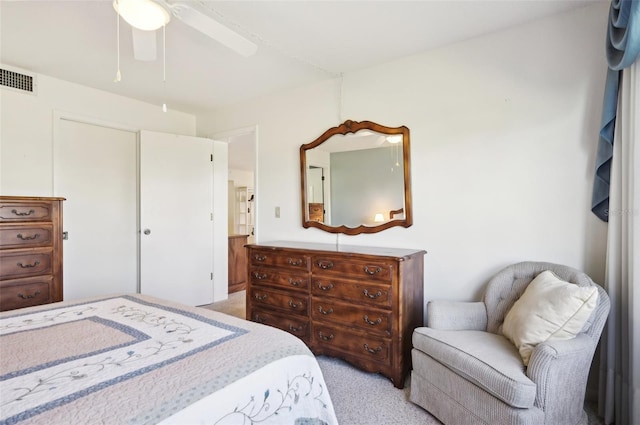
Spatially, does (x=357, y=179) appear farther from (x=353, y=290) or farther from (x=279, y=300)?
(x=279, y=300)

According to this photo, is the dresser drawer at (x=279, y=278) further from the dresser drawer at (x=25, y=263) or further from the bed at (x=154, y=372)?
the dresser drawer at (x=25, y=263)

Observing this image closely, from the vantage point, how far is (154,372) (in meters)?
0.93

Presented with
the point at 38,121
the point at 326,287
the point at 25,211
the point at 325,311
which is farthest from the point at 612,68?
the point at 38,121

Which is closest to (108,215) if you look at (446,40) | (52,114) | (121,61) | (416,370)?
(52,114)

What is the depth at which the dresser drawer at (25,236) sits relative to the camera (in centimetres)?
230

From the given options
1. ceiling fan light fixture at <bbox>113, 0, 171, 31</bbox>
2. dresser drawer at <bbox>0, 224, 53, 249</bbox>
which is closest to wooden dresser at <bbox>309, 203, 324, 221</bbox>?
ceiling fan light fixture at <bbox>113, 0, 171, 31</bbox>

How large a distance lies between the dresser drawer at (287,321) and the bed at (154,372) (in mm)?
1259

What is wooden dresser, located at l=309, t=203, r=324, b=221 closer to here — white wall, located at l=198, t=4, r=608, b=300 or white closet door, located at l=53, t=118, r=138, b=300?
white wall, located at l=198, t=4, r=608, b=300

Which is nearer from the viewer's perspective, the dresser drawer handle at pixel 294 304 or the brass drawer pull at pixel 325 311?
the brass drawer pull at pixel 325 311

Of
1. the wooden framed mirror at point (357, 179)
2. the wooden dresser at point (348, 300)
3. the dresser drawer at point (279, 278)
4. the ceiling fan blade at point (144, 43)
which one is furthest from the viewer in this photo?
the wooden framed mirror at point (357, 179)

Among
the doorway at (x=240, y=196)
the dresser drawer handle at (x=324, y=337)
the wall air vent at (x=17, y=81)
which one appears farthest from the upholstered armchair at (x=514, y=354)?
the wall air vent at (x=17, y=81)

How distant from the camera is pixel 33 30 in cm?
227

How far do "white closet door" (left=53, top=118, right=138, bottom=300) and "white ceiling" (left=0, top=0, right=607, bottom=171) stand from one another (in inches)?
23.1

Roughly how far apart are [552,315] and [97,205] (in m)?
3.91
